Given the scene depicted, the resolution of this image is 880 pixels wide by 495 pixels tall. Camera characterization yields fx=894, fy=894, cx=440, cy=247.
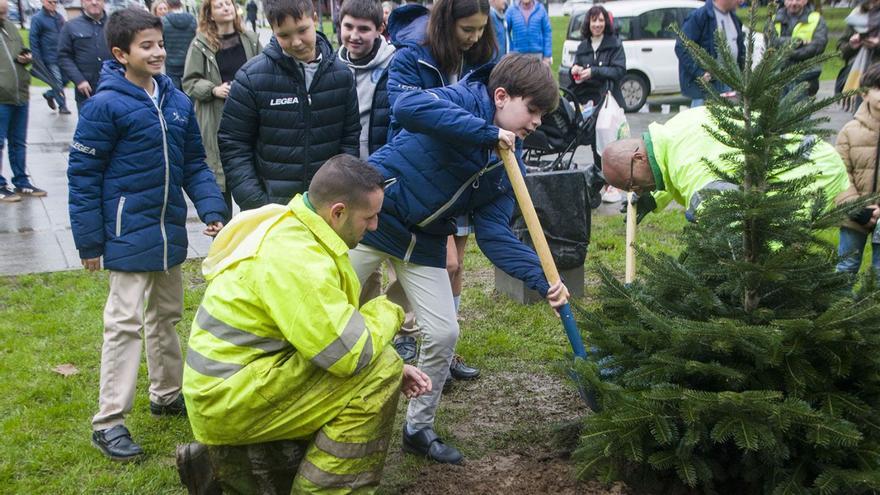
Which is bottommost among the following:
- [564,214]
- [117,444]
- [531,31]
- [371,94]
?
[117,444]

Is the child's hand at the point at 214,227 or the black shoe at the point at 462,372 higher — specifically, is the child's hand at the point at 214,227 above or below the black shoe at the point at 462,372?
above

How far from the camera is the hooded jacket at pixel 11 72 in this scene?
8672 millimetres

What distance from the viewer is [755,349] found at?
A: 307cm

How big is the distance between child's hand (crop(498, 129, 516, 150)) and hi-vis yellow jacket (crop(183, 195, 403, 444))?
81 cm

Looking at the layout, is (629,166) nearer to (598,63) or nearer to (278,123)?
(278,123)

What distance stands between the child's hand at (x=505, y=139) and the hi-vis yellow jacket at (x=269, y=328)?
2.65 feet

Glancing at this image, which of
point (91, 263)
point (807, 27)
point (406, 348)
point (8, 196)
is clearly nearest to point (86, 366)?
point (91, 263)

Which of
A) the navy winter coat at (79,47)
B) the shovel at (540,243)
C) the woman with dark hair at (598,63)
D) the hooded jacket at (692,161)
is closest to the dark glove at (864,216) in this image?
the hooded jacket at (692,161)

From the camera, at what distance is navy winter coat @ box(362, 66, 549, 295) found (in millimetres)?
3711

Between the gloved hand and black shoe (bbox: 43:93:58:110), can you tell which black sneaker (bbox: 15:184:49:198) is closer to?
black shoe (bbox: 43:93:58:110)

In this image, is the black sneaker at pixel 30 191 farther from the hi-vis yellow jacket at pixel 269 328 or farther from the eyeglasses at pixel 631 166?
the eyeglasses at pixel 631 166

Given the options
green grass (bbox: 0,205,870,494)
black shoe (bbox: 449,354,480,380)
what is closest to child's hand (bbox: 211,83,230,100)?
green grass (bbox: 0,205,870,494)

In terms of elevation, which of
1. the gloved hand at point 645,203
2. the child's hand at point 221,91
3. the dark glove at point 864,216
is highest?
the child's hand at point 221,91

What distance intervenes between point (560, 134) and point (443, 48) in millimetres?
4004
